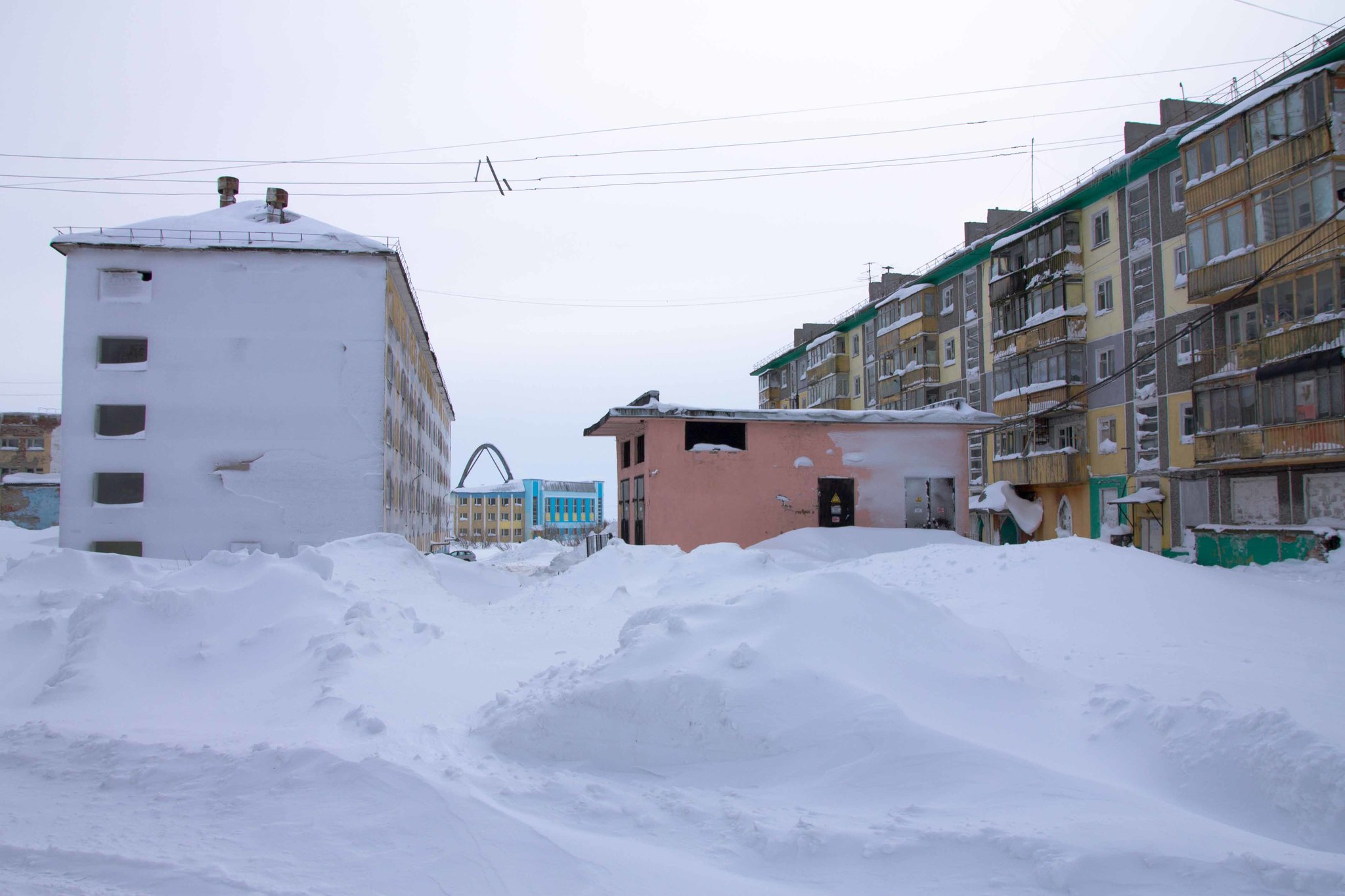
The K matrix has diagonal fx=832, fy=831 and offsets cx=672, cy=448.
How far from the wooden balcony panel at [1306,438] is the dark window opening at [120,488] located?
33597 mm

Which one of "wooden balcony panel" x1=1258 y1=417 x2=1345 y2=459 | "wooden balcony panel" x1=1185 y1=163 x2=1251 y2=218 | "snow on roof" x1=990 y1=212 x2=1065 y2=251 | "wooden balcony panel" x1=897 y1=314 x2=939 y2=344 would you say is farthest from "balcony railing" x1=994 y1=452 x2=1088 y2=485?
"wooden balcony panel" x1=1185 y1=163 x2=1251 y2=218

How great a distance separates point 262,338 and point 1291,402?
30.6 metres

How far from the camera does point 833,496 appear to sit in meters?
24.6

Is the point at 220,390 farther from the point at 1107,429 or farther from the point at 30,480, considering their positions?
the point at 1107,429

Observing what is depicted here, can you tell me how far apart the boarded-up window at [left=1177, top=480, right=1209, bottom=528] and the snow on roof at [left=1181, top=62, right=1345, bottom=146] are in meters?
11.1

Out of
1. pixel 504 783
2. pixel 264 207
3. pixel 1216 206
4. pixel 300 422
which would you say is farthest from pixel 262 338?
pixel 1216 206

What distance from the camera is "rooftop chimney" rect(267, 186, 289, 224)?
29.5 metres

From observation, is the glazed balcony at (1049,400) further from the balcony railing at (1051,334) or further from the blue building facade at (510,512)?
the blue building facade at (510,512)

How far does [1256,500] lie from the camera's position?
998 inches

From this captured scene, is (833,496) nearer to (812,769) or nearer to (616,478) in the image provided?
(616,478)

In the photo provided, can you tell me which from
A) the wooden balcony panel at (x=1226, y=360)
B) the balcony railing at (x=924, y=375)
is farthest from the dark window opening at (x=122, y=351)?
the balcony railing at (x=924, y=375)

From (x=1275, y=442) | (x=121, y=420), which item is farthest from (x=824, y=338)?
(x=121, y=420)

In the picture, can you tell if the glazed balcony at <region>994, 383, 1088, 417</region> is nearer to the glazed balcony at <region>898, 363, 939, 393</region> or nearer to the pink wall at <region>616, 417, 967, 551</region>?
the glazed balcony at <region>898, 363, 939, 393</region>

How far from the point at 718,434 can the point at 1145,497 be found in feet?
52.8
